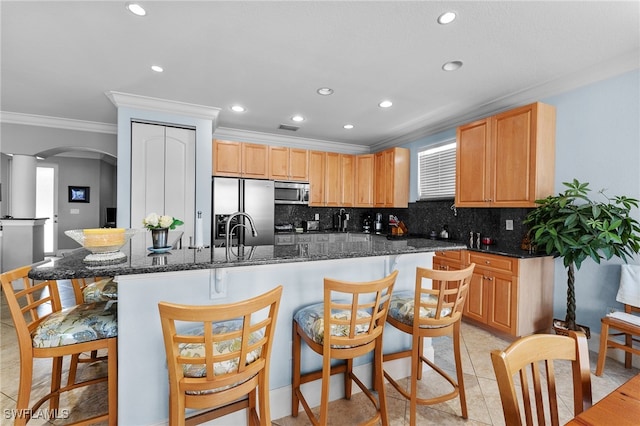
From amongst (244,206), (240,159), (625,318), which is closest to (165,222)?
(244,206)

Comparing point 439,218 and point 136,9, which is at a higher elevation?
point 136,9

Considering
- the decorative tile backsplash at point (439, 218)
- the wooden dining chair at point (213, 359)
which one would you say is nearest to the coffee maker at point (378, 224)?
the decorative tile backsplash at point (439, 218)

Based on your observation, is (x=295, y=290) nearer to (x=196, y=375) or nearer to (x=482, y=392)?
(x=196, y=375)

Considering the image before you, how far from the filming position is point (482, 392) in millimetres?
2109

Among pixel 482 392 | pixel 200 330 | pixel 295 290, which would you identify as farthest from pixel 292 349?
pixel 482 392

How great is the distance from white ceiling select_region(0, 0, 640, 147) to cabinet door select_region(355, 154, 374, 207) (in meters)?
1.72

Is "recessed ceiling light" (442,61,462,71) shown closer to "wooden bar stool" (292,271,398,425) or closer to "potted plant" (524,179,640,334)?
"potted plant" (524,179,640,334)

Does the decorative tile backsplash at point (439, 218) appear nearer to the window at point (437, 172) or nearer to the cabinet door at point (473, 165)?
the window at point (437, 172)

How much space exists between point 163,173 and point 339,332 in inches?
129

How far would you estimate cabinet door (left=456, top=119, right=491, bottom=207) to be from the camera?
3.37 m

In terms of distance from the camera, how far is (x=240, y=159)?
4.56 m

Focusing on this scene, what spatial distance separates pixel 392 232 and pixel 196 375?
170 inches

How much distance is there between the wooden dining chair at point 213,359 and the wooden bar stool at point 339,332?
12.5 inches

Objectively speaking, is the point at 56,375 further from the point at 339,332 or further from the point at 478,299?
the point at 478,299
